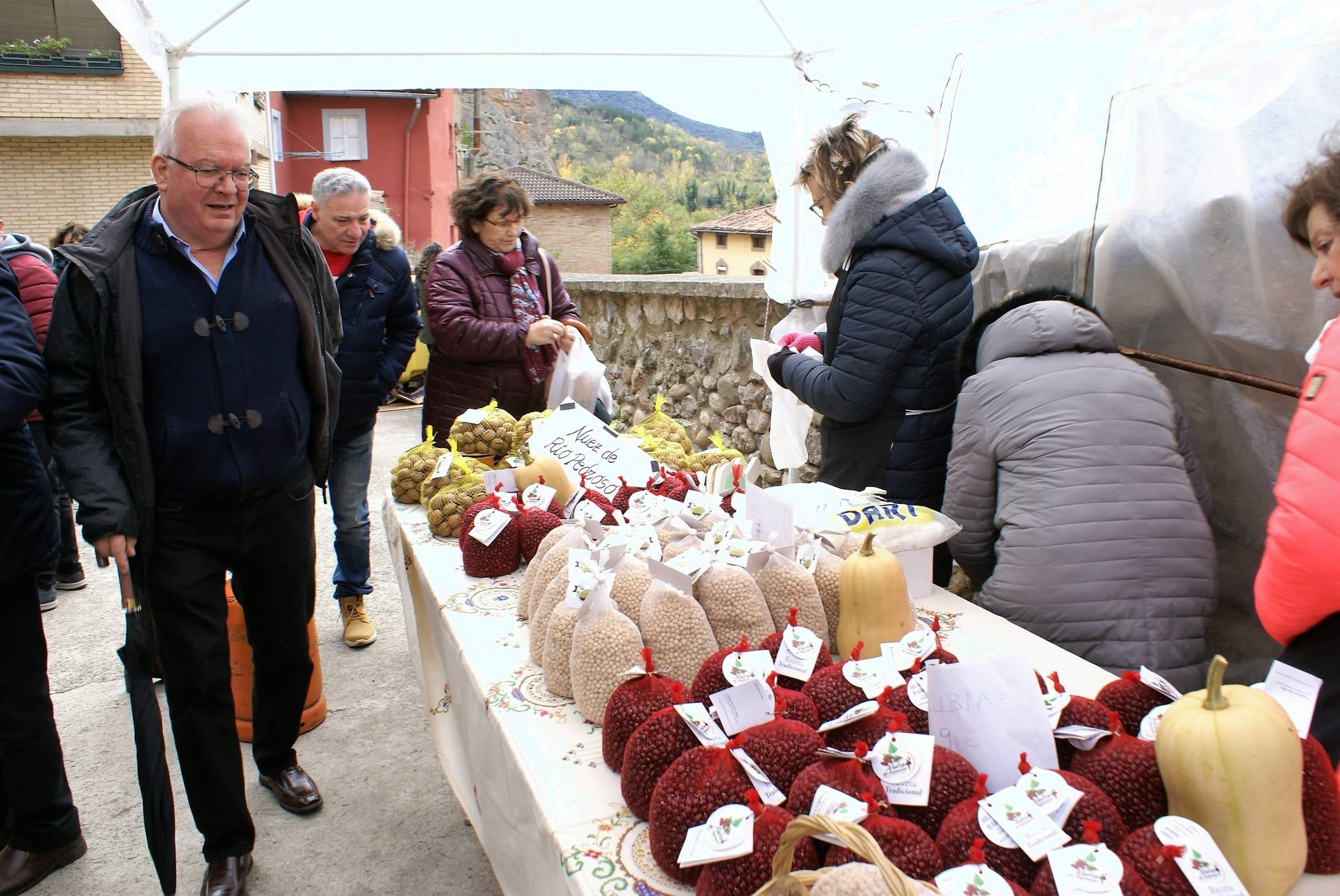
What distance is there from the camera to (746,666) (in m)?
1.21

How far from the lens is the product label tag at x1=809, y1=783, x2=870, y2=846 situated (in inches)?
36.7

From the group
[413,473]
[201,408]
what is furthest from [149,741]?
[413,473]

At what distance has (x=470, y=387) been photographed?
3.44 m

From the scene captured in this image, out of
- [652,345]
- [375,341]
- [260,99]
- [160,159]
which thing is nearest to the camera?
[160,159]

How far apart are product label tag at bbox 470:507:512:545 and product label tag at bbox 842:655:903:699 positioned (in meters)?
1.03

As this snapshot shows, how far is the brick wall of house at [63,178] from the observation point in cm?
1361

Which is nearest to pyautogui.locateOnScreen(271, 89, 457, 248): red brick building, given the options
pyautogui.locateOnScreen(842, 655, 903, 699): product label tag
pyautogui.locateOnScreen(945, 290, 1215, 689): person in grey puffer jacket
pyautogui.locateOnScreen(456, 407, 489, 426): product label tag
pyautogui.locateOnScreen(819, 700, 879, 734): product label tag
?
pyautogui.locateOnScreen(456, 407, 489, 426): product label tag

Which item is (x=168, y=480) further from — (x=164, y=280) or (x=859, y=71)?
(x=859, y=71)

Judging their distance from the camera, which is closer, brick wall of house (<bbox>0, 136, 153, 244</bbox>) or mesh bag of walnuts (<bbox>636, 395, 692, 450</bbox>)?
mesh bag of walnuts (<bbox>636, 395, 692, 450</bbox>)

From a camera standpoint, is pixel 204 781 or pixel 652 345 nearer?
pixel 204 781

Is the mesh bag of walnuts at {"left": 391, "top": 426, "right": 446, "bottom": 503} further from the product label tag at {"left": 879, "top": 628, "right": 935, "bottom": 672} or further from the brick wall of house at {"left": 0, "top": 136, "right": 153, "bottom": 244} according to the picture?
the brick wall of house at {"left": 0, "top": 136, "right": 153, "bottom": 244}

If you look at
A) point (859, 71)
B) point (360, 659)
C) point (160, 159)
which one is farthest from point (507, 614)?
point (859, 71)

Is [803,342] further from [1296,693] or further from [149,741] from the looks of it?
[149,741]

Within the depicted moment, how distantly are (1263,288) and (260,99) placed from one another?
655 inches
